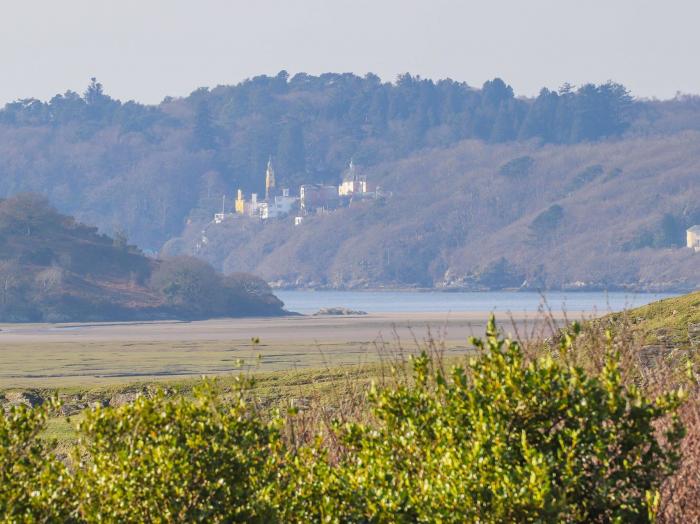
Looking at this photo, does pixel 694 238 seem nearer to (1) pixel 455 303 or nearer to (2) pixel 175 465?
(1) pixel 455 303

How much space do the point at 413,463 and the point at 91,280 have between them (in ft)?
304

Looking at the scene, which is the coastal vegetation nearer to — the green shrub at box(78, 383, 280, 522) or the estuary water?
the green shrub at box(78, 383, 280, 522)

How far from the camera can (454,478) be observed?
646cm

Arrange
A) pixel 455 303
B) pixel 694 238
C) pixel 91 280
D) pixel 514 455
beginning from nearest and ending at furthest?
pixel 514 455 → pixel 91 280 → pixel 455 303 → pixel 694 238

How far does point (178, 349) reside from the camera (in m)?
47.6

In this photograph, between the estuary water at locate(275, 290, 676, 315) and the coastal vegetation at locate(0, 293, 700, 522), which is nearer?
the coastal vegetation at locate(0, 293, 700, 522)

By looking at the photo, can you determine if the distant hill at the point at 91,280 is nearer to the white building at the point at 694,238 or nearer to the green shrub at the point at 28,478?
the green shrub at the point at 28,478

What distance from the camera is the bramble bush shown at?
646 centimetres

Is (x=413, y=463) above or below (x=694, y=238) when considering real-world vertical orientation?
below

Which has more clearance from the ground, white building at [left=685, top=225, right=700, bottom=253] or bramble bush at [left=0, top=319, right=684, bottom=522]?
white building at [left=685, top=225, right=700, bottom=253]

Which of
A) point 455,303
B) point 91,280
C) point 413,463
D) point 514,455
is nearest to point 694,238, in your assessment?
point 455,303

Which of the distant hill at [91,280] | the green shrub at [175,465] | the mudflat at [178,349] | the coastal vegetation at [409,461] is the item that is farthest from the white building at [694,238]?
the green shrub at [175,465]

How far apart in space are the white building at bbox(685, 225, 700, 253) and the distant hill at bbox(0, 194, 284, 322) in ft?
295

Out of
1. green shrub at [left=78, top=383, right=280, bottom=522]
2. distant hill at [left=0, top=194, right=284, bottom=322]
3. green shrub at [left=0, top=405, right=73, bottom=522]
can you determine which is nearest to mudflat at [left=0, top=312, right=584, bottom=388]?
green shrub at [left=0, top=405, right=73, bottom=522]
